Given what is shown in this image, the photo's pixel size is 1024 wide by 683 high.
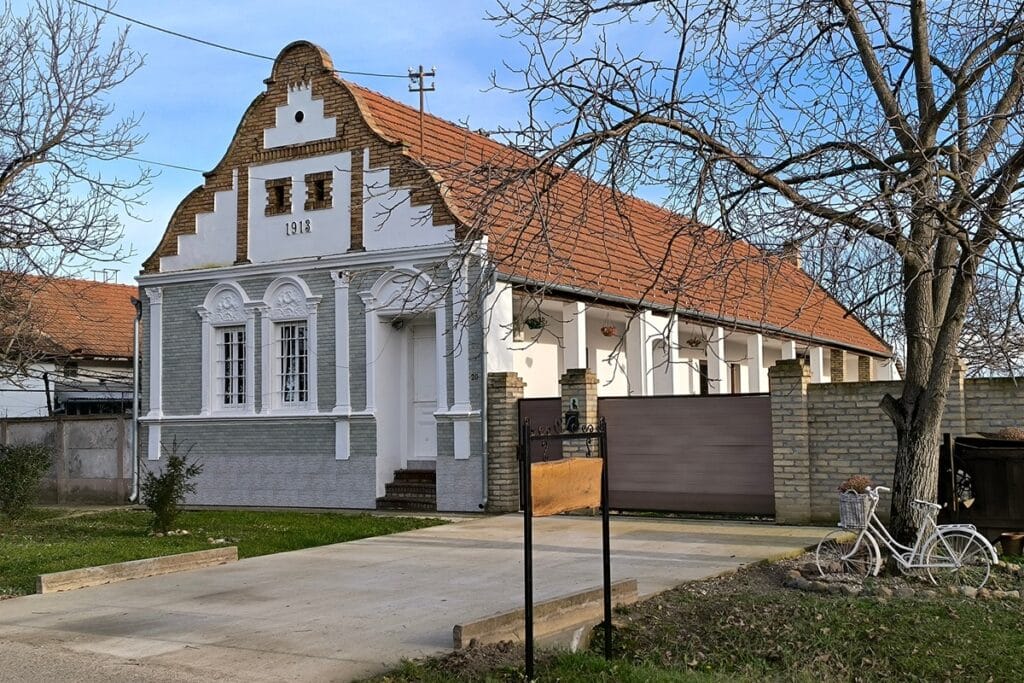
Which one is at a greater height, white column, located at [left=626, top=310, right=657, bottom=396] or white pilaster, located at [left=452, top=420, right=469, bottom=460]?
white column, located at [left=626, top=310, right=657, bottom=396]

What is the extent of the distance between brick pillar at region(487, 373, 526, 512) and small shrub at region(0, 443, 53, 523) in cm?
688

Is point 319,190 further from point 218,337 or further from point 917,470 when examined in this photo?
point 917,470

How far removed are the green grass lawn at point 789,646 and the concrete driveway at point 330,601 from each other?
0.79 meters

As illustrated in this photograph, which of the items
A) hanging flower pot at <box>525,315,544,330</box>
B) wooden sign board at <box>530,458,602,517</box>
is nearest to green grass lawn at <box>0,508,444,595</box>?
hanging flower pot at <box>525,315,544,330</box>

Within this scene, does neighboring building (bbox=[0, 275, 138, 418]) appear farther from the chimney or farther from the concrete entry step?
the chimney

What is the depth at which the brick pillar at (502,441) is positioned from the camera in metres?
17.2

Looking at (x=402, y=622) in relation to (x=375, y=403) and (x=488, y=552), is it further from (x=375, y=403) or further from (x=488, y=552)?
(x=375, y=403)

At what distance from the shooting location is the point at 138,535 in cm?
1476

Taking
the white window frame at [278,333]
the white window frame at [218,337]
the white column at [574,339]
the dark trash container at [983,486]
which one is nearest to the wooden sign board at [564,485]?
the dark trash container at [983,486]

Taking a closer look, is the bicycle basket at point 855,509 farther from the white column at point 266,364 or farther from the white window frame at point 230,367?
the white window frame at point 230,367

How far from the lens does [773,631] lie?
7.63 metres

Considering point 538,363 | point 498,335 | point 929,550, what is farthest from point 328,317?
point 929,550

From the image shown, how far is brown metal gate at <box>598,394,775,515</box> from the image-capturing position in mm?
15586

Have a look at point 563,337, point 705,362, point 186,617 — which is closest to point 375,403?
point 563,337
